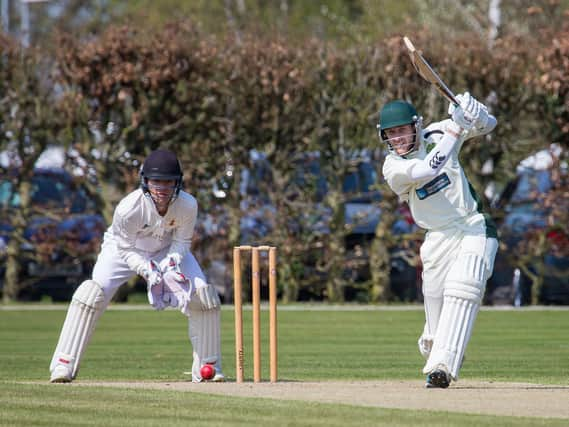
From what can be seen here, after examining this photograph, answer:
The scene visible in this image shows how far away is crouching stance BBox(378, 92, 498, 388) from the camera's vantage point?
31.6 feet

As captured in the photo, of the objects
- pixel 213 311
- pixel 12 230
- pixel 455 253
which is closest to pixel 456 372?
pixel 455 253

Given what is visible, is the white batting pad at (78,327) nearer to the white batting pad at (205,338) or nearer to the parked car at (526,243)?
the white batting pad at (205,338)

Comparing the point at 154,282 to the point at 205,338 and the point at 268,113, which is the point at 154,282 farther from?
the point at 268,113

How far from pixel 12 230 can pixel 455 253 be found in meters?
12.6

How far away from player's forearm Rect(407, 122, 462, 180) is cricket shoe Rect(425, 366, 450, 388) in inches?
53.9

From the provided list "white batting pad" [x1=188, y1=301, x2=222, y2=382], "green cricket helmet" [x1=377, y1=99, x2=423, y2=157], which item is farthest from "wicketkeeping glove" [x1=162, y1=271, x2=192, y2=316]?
"green cricket helmet" [x1=377, y1=99, x2=423, y2=157]

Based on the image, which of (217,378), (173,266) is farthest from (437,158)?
(217,378)

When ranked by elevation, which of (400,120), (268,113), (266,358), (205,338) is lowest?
(266,358)

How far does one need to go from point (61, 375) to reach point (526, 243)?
1167 centimetres

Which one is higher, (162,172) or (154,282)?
(162,172)

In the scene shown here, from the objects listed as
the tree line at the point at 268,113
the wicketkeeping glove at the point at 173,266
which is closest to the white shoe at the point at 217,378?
the wicketkeeping glove at the point at 173,266

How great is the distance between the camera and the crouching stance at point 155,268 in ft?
34.4

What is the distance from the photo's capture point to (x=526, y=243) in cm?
2086

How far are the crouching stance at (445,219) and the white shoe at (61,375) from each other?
9.06 feet
